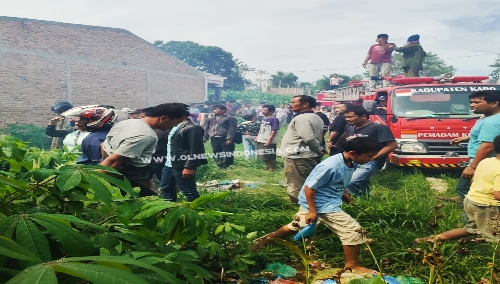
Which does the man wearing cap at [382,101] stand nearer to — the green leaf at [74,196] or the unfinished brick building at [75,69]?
the green leaf at [74,196]

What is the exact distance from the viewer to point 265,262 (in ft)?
9.37

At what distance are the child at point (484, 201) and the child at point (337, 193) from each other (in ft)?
2.34

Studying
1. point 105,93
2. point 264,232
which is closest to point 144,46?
point 105,93

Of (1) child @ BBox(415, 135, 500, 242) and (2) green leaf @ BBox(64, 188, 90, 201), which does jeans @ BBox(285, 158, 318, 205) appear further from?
(2) green leaf @ BBox(64, 188, 90, 201)

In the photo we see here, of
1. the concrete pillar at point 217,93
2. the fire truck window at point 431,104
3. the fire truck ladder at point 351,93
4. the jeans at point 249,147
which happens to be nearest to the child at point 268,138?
the jeans at point 249,147

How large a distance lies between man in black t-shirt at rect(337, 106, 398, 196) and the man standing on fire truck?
192 inches

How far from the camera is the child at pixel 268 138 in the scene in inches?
306

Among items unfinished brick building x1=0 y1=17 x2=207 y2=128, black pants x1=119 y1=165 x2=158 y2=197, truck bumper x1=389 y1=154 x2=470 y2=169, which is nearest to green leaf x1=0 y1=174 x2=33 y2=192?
black pants x1=119 y1=165 x2=158 y2=197

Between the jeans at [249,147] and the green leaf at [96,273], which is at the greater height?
the green leaf at [96,273]

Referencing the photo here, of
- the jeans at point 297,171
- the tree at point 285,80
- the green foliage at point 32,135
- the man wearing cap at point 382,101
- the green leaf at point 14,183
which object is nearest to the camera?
the green leaf at point 14,183

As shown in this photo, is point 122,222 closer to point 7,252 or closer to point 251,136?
point 7,252

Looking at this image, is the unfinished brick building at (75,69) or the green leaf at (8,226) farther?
the unfinished brick building at (75,69)

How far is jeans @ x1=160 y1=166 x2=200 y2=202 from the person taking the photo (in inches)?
164

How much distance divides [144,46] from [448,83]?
54.2 ft
